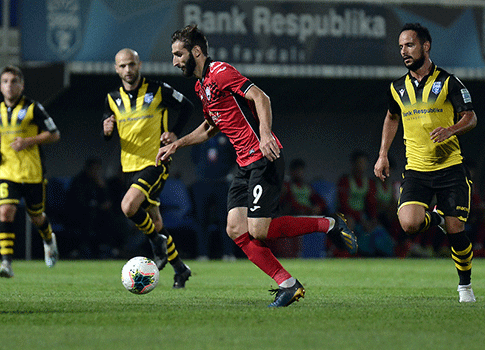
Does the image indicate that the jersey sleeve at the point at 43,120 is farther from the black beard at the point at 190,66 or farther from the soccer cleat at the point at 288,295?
the soccer cleat at the point at 288,295

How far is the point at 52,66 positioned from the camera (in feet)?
43.1

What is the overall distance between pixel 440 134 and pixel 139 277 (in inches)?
96.9

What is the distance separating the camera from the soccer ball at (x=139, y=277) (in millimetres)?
6285

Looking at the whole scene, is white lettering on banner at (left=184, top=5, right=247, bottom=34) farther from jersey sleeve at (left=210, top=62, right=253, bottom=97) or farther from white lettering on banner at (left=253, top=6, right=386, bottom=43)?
jersey sleeve at (left=210, top=62, right=253, bottom=97)

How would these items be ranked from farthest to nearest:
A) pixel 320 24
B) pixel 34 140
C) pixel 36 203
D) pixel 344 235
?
pixel 320 24, pixel 36 203, pixel 34 140, pixel 344 235

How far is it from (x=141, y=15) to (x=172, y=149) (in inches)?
291

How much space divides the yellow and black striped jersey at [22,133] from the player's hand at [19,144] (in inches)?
9.1

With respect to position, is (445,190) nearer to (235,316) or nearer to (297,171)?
(235,316)

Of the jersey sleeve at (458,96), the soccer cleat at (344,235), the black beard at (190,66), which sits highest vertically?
the black beard at (190,66)

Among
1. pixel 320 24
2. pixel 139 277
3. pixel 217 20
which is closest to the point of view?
pixel 139 277

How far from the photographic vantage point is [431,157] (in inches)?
243

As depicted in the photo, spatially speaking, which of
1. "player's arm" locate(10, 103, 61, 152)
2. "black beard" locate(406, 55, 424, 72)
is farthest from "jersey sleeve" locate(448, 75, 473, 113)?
"player's arm" locate(10, 103, 61, 152)

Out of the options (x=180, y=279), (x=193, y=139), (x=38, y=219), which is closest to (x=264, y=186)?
(x=193, y=139)

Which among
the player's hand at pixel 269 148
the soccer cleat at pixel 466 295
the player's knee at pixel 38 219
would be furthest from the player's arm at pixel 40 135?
the soccer cleat at pixel 466 295
